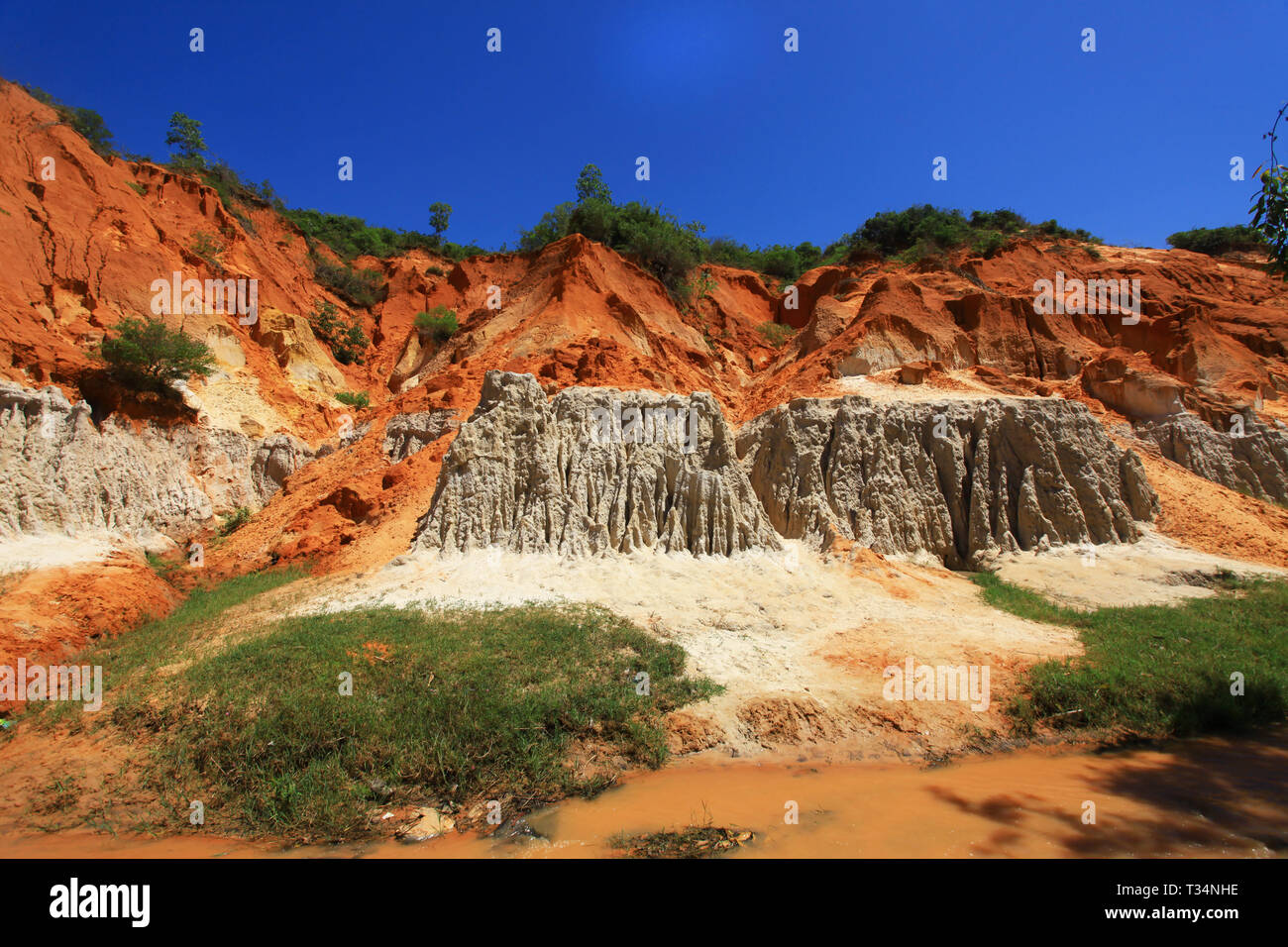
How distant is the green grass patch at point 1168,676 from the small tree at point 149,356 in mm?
22408

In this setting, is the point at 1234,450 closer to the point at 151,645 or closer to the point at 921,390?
the point at 921,390

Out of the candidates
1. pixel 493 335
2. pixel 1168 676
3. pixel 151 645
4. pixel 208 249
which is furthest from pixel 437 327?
pixel 1168 676

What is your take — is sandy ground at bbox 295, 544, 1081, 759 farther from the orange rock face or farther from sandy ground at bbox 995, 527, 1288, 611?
the orange rock face

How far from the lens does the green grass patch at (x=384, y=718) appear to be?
5.94 meters

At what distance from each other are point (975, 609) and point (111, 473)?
823 inches

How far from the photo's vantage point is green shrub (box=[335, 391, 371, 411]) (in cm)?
2542

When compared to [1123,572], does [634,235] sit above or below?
above

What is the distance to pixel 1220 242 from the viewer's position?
37.8m

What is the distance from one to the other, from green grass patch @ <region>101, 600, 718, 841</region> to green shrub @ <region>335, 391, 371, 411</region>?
17.3 m

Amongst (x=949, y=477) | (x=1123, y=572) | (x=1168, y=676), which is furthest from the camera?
(x=949, y=477)

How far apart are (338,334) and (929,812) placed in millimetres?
31146

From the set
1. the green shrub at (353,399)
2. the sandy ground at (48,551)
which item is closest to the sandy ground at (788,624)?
the sandy ground at (48,551)

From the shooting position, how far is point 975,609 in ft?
40.2
